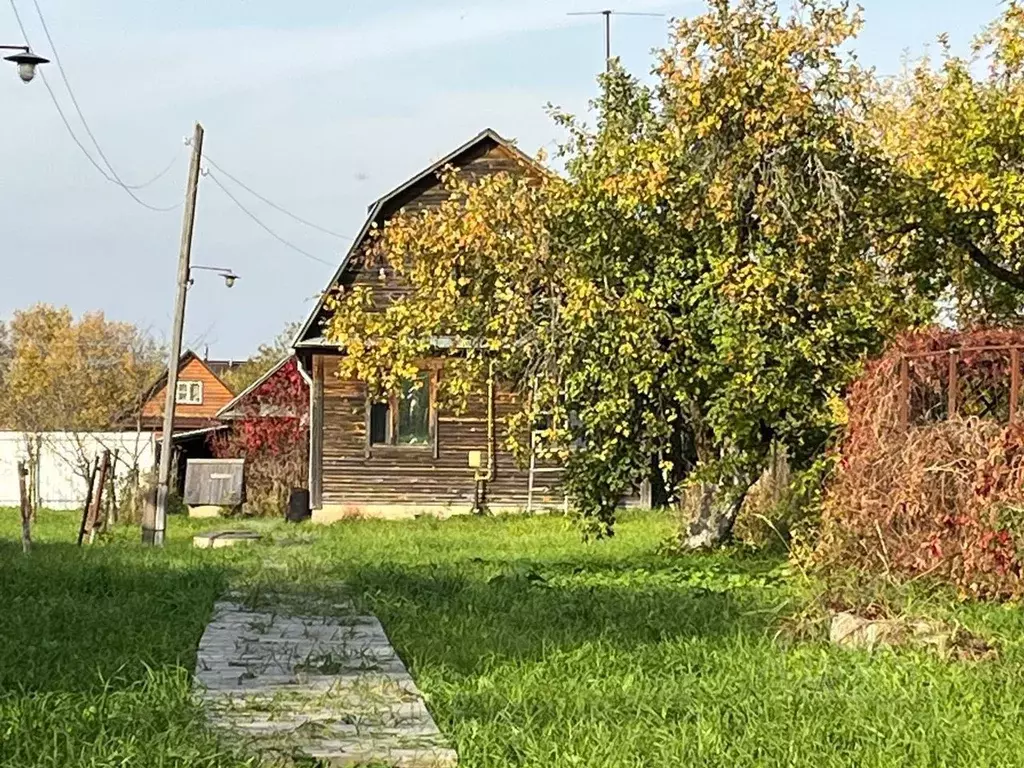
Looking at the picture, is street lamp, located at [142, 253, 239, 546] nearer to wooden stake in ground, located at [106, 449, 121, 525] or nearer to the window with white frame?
wooden stake in ground, located at [106, 449, 121, 525]

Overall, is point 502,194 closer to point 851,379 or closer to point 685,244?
point 685,244

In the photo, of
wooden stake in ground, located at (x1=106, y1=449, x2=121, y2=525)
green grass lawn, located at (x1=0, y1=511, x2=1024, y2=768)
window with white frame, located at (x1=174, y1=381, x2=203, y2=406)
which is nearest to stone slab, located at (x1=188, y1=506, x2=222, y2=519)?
wooden stake in ground, located at (x1=106, y1=449, x2=121, y2=525)

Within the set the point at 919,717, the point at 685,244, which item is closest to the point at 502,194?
the point at 685,244

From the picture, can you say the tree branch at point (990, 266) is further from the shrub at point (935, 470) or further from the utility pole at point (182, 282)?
the utility pole at point (182, 282)

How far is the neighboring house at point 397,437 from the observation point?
3122cm

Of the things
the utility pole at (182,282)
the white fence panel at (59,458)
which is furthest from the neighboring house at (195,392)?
the utility pole at (182,282)

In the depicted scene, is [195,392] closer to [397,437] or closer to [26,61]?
[397,437]

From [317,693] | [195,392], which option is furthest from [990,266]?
[195,392]

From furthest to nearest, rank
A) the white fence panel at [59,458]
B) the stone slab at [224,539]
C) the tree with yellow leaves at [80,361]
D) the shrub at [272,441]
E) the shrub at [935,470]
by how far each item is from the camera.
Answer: the tree with yellow leaves at [80,361]
the white fence panel at [59,458]
the shrub at [272,441]
the stone slab at [224,539]
the shrub at [935,470]

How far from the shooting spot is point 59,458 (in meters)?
38.1

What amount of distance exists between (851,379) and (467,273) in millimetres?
4740

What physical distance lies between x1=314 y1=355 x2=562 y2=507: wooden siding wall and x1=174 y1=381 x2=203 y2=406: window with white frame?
37.1m

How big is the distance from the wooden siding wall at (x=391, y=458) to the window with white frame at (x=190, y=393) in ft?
122

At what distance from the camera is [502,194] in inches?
741
